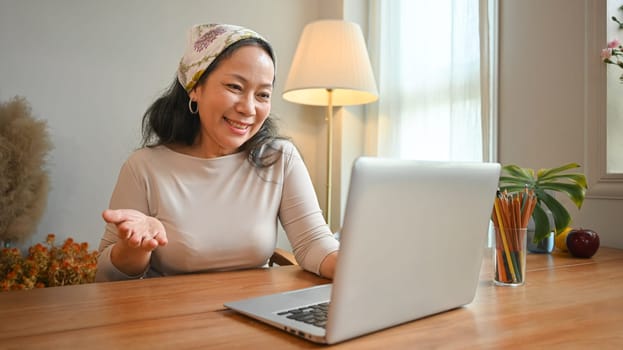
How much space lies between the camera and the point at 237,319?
2.34ft

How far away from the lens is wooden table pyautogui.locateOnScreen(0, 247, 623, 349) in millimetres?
615

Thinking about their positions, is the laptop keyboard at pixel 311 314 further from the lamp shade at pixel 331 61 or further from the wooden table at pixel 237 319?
the lamp shade at pixel 331 61

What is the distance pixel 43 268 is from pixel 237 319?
70.8 inches

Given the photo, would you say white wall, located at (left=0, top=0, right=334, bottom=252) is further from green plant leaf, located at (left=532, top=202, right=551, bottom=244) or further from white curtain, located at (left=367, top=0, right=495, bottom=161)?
green plant leaf, located at (left=532, top=202, right=551, bottom=244)

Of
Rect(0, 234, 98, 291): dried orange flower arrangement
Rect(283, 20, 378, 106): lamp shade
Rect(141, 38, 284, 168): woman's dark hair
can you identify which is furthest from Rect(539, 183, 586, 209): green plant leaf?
Rect(0, 234, 98, 291): dried orange flower arrangement

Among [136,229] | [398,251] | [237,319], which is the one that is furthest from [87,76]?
[398,251]

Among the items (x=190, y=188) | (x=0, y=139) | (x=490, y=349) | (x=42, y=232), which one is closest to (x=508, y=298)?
(x=490, y=349)

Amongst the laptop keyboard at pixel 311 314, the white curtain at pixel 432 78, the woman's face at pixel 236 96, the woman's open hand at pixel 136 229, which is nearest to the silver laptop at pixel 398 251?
the laptop keyboard at pixel 311 314

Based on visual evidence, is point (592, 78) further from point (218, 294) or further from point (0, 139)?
point (0, 139)

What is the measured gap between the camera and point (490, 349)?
60 cm

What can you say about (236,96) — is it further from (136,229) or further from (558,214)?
(558,214)

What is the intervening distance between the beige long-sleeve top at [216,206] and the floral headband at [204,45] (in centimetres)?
22

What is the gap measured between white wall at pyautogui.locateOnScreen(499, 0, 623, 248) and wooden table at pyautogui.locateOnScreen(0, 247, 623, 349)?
2.49ft

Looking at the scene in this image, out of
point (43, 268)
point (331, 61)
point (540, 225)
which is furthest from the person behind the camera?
point (331, 61)
